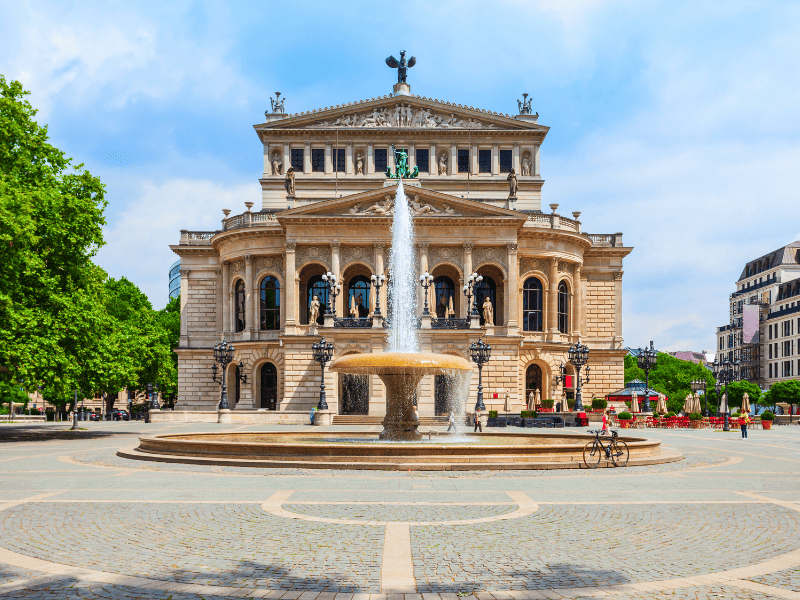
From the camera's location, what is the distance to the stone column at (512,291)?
175 feet

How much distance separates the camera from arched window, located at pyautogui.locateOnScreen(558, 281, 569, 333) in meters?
59.3

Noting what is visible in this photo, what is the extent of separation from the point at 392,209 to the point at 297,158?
15.0m

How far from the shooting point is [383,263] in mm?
53125

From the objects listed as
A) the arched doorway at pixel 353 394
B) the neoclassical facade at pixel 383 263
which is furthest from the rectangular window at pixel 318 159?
the arched doorway at pixel 353 394

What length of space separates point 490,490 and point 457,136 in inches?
2081

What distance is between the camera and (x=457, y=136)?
63.6m

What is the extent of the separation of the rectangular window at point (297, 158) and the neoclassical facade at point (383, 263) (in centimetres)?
12

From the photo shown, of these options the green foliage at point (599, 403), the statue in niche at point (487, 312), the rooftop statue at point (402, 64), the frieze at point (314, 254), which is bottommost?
the green foliage at point (599, 403)

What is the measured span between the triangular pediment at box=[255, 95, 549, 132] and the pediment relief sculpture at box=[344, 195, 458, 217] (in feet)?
41.0

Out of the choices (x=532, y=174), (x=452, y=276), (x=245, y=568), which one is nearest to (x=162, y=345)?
(x=452, y=276)

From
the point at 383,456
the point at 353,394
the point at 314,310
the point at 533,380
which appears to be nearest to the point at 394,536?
the point at 383,456

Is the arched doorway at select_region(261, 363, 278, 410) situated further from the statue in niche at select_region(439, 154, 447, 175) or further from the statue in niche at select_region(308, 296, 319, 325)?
the statue in niche at select_region(439, 154, 447, 175)

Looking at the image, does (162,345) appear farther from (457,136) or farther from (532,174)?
(532,174)

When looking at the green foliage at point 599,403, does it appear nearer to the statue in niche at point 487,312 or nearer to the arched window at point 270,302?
the statue in niche at point 487,312
